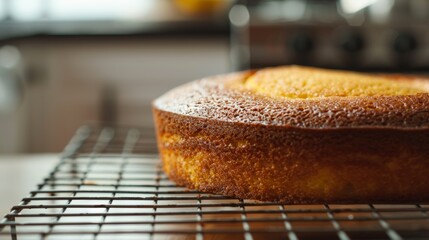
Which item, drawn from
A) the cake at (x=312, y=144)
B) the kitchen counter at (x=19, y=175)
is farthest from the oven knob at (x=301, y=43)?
the cake at (x=312, y=144)

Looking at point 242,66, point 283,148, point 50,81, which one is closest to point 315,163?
point 283,148

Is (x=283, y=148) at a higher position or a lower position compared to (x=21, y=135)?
higher

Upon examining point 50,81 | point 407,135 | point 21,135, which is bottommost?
point 21,135

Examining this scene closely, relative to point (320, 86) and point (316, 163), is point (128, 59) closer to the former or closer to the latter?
point (320, 86)

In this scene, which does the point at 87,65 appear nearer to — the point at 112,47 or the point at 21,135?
the point at 112,47

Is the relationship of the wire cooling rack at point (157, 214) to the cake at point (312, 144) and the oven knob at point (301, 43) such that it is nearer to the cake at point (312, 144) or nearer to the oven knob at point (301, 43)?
the cake at point (312, 144)

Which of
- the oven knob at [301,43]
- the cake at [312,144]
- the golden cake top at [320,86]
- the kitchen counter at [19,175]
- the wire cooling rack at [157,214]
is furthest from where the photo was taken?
the oven knob at [301,43]
